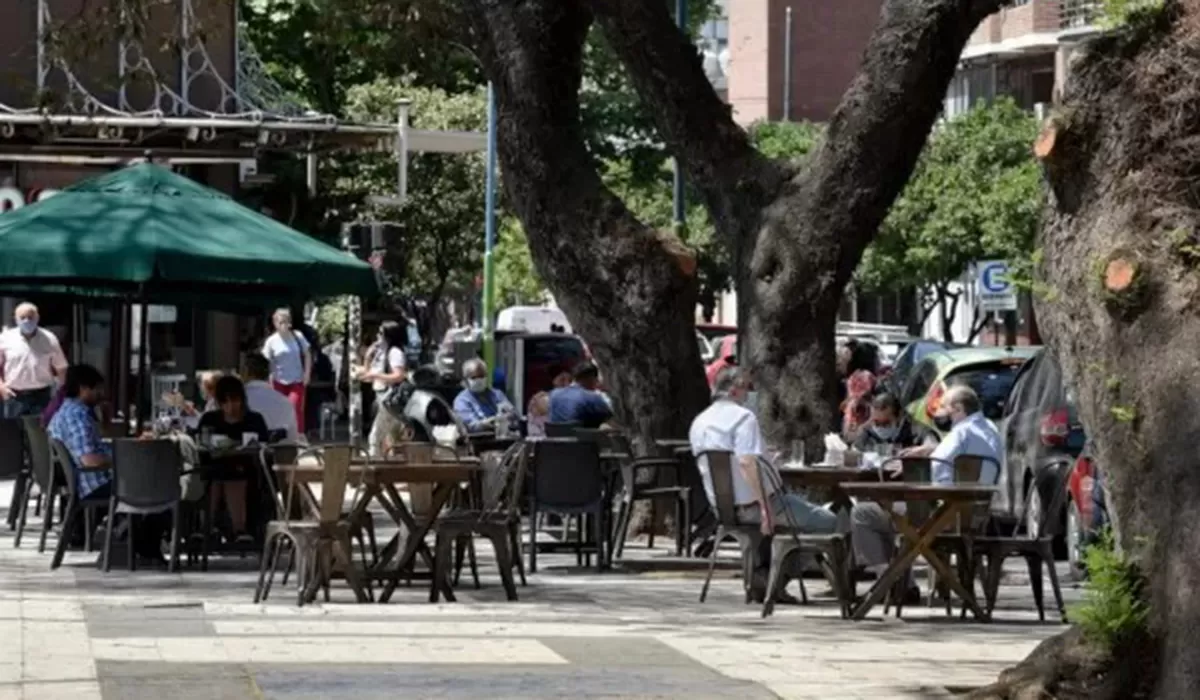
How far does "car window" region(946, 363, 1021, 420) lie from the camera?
2580cm

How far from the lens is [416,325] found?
51844 mm

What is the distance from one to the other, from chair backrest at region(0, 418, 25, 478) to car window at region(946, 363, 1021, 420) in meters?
7.98

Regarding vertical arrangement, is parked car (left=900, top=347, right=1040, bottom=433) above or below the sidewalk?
above

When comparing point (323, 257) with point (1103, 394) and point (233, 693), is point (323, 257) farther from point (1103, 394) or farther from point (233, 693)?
point (1103, 394)

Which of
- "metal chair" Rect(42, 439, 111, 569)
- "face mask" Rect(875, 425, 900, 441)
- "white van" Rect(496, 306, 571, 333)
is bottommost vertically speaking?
"metal chair" Rect(42, 439, 111, 569)

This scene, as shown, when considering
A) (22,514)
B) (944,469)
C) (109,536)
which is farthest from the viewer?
(22,514)

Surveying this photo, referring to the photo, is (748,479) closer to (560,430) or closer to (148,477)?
(148,477)

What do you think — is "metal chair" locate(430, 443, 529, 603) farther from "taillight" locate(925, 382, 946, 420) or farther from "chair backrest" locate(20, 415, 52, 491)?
"taillight" locate(925, 382, 946, 420)

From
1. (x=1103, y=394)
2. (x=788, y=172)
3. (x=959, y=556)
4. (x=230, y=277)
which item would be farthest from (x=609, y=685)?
(x=788, y=172)

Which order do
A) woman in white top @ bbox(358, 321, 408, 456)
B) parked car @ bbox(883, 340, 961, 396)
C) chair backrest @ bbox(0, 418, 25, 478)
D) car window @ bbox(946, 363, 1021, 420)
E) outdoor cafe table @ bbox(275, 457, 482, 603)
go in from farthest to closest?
woman in white top @ bbox(358, 321, 408, 456) → parked car @ bbox(883, 340, 961, 396) → car window @ bbox(946, 363, 1021, 420) → chair backrest @ bbox(0, 418, 25, 478) → outdoor cafe table @ bbox(275, 457, 482, 603)

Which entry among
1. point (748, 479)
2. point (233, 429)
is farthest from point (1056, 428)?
point (233, 429)

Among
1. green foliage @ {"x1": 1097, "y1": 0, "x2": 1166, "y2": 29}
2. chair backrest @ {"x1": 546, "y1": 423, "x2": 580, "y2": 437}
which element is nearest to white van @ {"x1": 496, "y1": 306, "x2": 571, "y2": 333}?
chair backrest @ {"x1": 546, "y1": 423, "x2": 580, "y2": 437}

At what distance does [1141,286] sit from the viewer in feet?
36.7

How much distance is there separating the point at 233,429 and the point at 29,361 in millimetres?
8164
